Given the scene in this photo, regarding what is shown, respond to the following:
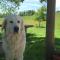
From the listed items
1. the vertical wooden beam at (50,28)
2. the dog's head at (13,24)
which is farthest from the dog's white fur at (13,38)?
the vertical wooden beam at (50,28)

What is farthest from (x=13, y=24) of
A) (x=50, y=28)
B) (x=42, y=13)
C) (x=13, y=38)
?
(x=42, y=13)

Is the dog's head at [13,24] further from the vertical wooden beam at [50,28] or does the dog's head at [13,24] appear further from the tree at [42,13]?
the tree at [42,13]

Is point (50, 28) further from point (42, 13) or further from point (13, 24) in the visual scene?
Result: point (42, 13)

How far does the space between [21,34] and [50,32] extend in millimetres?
1097

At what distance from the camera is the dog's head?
4414 mm

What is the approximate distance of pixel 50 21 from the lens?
18.1 feet

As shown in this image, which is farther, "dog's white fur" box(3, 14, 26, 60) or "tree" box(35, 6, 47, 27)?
"tree" box(35, 6, 47, 27)

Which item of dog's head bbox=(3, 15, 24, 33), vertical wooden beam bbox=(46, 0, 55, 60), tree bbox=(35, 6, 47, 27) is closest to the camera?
dog's head bbox=(3, 15, 24, 33)

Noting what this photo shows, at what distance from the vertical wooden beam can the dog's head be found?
1.08m

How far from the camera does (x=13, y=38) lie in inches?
183

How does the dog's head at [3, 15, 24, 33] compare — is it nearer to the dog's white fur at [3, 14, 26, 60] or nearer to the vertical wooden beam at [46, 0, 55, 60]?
the dog's white fur at [3, 14, 26, 60]

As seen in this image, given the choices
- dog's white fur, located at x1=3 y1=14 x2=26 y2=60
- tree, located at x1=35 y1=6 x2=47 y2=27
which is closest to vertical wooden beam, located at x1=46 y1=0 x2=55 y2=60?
dog's white fur, located at x1=3 y1=14 x2=26 y2=60

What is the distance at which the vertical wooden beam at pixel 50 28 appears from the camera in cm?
550

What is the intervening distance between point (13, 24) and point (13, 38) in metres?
0.32
